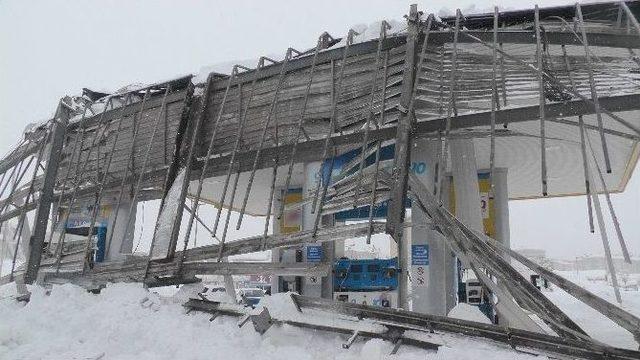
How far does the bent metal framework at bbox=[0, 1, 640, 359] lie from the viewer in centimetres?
603

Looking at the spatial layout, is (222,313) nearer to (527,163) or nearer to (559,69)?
(559,69)

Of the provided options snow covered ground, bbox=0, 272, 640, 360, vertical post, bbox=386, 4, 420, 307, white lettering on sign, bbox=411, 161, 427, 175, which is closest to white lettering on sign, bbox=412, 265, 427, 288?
white lettering on sign, bbox=411, 161, 427, 175

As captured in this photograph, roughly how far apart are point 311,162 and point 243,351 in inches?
261

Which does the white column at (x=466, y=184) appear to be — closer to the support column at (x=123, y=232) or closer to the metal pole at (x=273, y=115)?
the metal pole at (x=273, y=115)

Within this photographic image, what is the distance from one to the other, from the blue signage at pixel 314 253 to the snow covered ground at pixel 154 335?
525 centimetres

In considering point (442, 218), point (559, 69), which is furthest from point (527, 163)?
point (442, 218)

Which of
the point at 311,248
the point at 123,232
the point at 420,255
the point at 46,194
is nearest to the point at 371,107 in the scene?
the point at 420,255

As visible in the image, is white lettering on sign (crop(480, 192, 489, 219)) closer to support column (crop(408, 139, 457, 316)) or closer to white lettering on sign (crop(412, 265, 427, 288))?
support column (crop(408, 139, 457, 316))

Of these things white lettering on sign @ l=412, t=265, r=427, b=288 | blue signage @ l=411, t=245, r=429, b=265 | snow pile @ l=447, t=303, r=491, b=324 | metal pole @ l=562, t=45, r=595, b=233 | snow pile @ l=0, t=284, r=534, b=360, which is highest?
metal pole @ l=562, t=45, r=595, b=233

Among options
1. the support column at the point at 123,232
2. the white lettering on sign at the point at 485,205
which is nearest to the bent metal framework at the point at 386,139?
the support column at the point at 123,232

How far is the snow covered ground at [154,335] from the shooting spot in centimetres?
529

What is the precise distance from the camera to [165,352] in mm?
Result: 5816

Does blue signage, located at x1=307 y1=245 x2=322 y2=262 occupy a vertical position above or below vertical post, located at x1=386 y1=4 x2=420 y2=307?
below

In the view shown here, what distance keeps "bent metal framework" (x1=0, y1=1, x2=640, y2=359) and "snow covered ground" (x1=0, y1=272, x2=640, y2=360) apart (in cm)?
29
